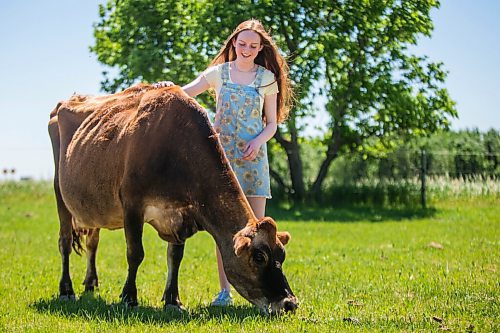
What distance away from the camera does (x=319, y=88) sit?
22375mm

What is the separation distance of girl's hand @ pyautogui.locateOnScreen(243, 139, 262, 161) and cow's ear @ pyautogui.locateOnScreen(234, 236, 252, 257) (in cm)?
131

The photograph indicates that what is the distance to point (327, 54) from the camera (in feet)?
68.7

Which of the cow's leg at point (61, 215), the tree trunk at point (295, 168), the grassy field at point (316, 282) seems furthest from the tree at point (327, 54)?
the cow's leg at point (61, 215)

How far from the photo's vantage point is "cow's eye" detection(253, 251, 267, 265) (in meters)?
5.48

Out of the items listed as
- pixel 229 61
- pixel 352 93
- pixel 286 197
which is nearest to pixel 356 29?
pixel 352 93

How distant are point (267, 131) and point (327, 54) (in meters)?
14.7

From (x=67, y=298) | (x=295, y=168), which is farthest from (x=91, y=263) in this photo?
(x=295, y=168)

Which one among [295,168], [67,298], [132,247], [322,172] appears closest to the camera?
[132,247]

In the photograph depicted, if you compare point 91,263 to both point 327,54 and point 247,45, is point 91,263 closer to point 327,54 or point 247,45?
point 247,45

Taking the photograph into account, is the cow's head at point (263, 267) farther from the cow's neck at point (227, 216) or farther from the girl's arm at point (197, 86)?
the girl's arm at point (197, 86)

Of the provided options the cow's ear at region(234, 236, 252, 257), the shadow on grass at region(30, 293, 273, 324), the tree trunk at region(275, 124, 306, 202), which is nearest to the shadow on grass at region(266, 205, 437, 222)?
the tree trunk at region(275, 124, 306, 202)

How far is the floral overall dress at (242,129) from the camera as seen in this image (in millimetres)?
6750

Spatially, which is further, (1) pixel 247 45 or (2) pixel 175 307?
(1) pixel 247 45

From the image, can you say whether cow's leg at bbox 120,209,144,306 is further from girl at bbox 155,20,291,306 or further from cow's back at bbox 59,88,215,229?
girl at bbox 155,20,291,306
